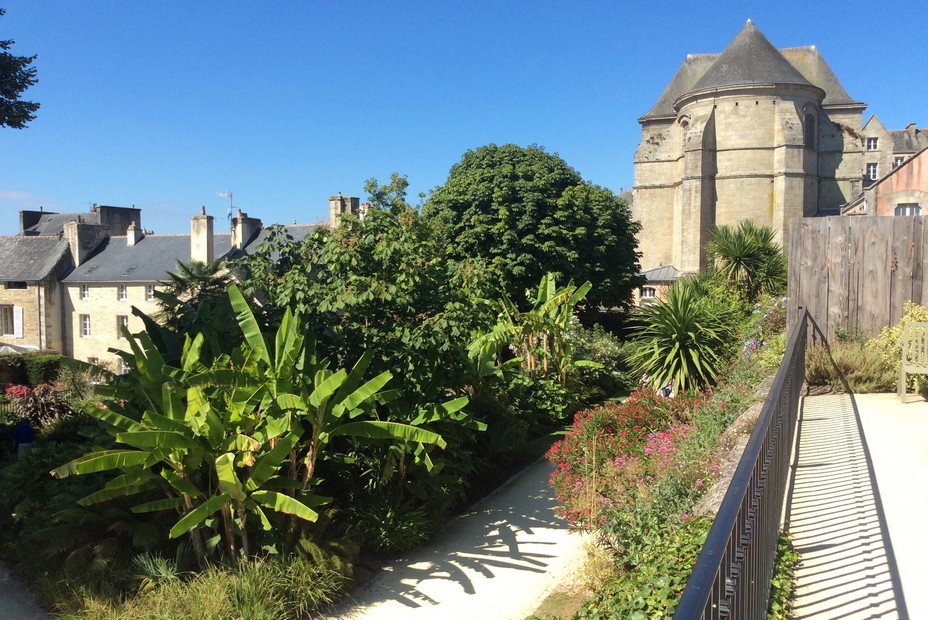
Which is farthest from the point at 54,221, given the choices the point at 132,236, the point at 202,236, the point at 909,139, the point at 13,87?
the point at 909,139

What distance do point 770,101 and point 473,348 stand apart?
37419 millimetres

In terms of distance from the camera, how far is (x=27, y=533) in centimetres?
705

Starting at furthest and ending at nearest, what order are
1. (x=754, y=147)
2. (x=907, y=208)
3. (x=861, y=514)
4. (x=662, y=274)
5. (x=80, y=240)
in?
1. (x=662, y=274)
2. (x=754, y=147)
3. (x=80, y=240)
4. (x=907, y=208)
5. (x=861, y=514)

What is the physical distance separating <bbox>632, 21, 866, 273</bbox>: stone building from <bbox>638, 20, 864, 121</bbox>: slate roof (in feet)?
0.24

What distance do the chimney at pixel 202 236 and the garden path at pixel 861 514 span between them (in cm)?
3450

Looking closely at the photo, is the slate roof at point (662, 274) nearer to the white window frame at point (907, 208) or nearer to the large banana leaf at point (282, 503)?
the white window frame at point (907, 208)

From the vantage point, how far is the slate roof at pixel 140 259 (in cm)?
3797

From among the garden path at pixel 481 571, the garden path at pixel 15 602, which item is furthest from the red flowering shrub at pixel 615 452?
the garden path at pixel 15 602

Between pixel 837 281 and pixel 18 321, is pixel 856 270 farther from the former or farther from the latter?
pixel 18 321

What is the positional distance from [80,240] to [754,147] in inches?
1593

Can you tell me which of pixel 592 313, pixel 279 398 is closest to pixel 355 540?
pixel 279 398

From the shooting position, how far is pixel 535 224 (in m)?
24.0

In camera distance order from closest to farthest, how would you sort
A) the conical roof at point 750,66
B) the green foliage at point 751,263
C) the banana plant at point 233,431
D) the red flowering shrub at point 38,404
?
the banana plant at point 233,431
the red flowering shrub at point 38,404
the green foliage at point 751,263
the conical roof at point 750,66

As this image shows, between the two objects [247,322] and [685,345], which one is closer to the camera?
[247,322]
